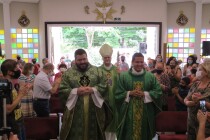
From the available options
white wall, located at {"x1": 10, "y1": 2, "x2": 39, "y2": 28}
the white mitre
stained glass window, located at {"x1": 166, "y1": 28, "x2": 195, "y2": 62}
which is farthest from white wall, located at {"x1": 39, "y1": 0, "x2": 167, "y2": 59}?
the white mitre

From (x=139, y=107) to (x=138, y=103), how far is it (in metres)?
0.07

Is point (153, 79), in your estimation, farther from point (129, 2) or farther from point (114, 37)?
point (114, 37)

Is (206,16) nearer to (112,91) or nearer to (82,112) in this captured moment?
(112,91)

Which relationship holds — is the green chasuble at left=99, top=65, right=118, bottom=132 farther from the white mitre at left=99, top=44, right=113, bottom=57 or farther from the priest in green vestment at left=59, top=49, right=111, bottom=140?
the priest in green vestment at left=59, top=49, right=111, bottom=140

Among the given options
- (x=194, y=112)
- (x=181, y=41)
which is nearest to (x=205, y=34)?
(x=181, y=41)

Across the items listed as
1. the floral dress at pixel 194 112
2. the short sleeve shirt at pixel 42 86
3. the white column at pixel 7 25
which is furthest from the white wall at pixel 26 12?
the floral dress at pixel 194 112

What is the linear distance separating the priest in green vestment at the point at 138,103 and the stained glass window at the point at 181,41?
27.7ft

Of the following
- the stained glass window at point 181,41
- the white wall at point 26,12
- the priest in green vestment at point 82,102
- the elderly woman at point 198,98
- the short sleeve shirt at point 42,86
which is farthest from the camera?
the stained glass window at point 181,41

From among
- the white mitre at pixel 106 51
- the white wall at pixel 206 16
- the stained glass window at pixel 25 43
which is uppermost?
the white wall at pixel 206 16

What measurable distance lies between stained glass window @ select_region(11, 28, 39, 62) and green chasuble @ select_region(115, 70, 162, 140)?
29.3 feet

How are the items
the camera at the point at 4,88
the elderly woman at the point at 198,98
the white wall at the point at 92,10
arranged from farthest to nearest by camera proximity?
the white wall at the point at 92,10, the elderly woman at the point at 198,98, the camera at the point at 4,88

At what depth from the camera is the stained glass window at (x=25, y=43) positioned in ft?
40.0

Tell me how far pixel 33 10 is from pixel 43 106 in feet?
26.9

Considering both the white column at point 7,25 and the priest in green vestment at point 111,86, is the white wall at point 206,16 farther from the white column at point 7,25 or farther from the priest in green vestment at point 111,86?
the white column at point 7,25
